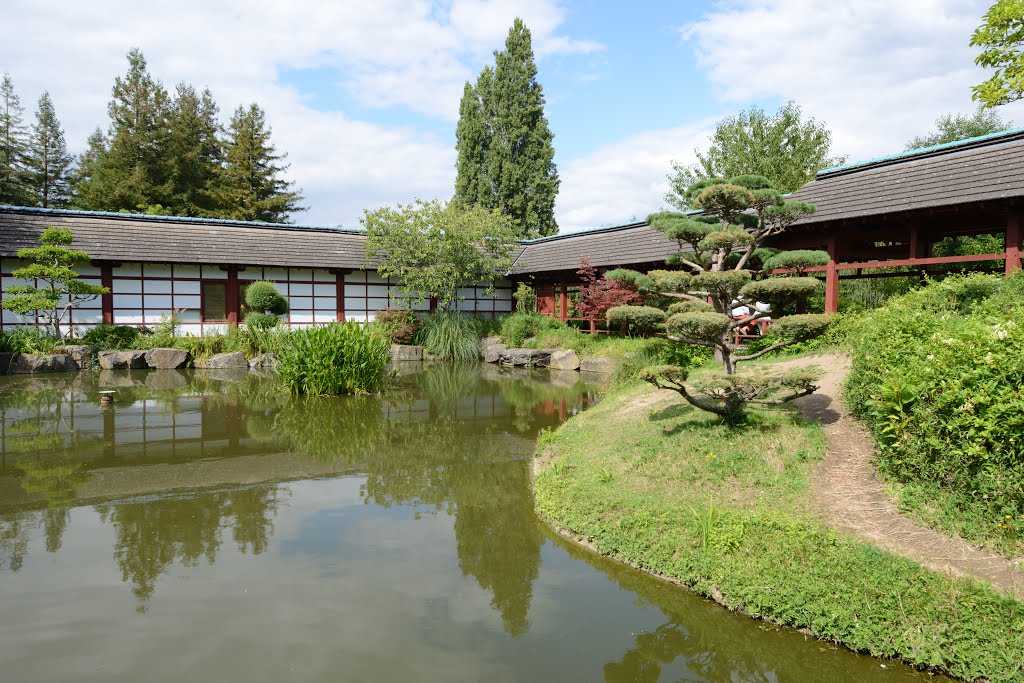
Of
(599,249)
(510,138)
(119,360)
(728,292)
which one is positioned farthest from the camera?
(510,138)

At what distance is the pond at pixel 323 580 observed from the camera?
3.58 m

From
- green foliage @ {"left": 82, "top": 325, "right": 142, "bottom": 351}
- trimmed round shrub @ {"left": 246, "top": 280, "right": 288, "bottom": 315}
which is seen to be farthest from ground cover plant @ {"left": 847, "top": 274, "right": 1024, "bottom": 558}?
green foliage @ {"left": 82, "top": 325, "right": 142, "bottom": 351}

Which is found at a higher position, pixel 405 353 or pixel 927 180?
pixel 927 180

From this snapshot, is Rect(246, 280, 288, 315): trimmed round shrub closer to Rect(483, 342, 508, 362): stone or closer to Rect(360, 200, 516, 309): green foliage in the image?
Rect(360, 200, 516, 309): green foliage

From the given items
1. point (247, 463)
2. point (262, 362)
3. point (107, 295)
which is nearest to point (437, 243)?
point (262, 362)

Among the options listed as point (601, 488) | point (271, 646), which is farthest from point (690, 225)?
point (271, 646)

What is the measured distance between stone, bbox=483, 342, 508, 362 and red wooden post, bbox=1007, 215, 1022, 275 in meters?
12.2

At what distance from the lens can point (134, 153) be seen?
31.8 meters

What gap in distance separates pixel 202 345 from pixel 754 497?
16.5 meters

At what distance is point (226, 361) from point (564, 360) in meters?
8.90

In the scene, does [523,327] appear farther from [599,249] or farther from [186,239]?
[186,239]

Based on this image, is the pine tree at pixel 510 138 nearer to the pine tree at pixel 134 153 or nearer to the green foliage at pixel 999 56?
the pine tree at pixel 134 153

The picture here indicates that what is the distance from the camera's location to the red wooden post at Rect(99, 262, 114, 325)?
19500mm

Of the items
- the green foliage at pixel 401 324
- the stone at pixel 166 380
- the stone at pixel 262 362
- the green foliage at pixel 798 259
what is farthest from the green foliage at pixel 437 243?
the green foliage at pixel 798 259
